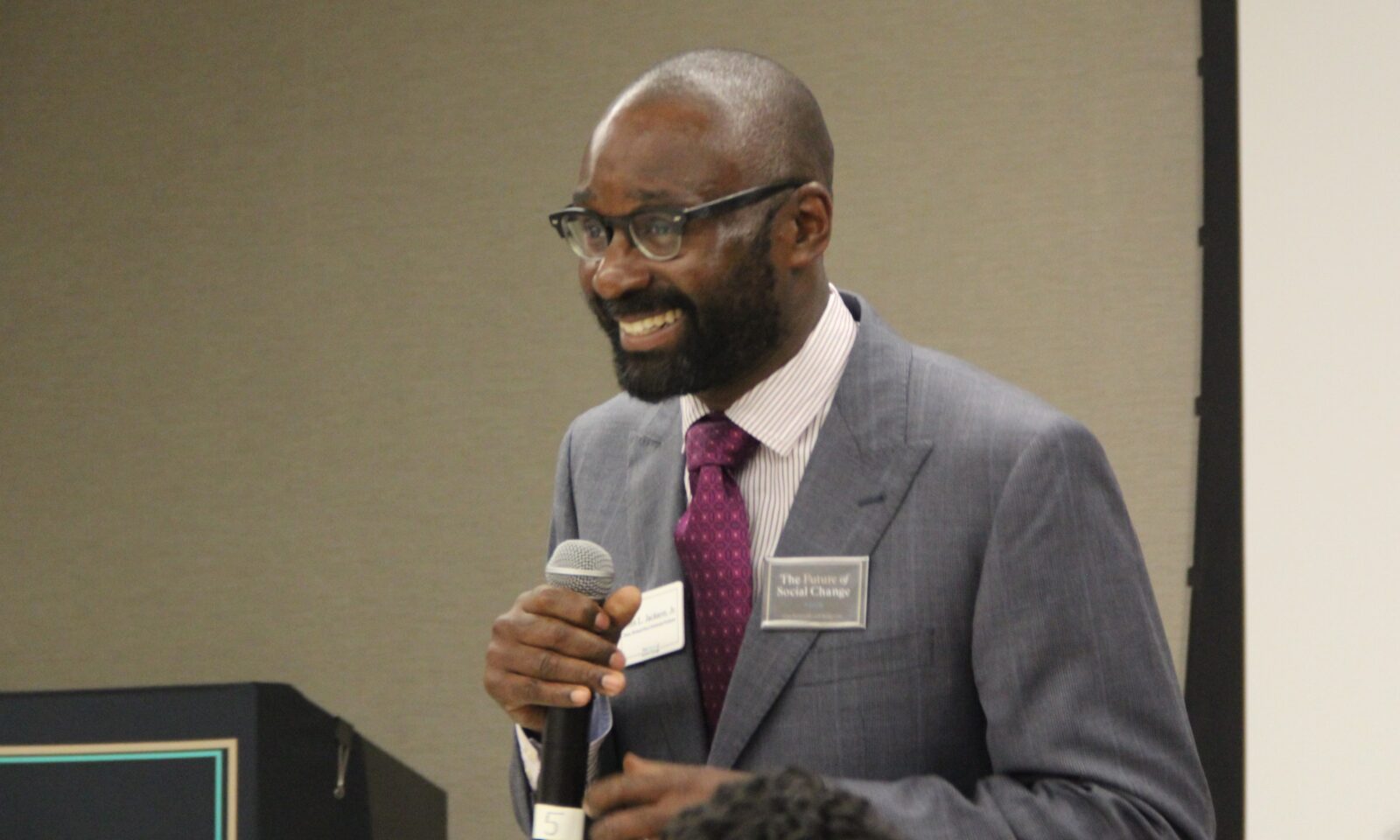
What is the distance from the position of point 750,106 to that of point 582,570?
0.52 meters

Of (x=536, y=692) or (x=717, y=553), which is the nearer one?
(x=536, y=692)

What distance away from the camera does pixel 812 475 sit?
1.59 meters

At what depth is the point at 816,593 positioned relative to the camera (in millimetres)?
1519

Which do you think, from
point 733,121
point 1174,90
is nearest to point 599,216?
point 733,121

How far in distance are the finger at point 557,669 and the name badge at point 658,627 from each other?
0.69 feet

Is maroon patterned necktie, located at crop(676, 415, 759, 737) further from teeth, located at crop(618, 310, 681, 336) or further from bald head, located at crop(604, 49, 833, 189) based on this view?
bald head, located at crop(604, 49, 833, 189)

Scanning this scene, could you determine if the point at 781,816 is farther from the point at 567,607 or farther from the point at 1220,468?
the point at 1220,468

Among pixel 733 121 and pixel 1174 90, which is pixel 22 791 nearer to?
pixel 733 121

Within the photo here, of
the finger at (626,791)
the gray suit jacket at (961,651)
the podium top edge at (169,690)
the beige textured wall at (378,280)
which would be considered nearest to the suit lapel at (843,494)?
the gray suit jacket at (961,651)

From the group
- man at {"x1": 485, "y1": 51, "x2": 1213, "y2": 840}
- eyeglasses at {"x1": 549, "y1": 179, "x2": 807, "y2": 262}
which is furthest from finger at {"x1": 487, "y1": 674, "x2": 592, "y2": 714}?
eyeglasses at {"x1": 549, "y1": 179, "x2": 807, "y2": 262}

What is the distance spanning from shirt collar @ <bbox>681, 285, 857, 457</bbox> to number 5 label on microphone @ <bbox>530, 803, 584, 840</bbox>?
1.55ft

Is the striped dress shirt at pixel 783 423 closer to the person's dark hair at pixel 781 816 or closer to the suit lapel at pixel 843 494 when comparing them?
the suit lapel at pixel 843 494

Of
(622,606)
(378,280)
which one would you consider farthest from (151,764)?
(378,280)

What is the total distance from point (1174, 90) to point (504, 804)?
2.08 metres
